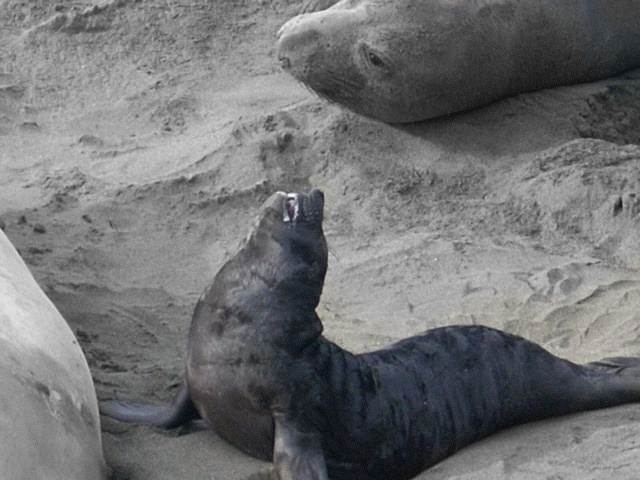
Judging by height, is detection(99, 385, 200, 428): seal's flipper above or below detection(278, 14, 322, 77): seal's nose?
below

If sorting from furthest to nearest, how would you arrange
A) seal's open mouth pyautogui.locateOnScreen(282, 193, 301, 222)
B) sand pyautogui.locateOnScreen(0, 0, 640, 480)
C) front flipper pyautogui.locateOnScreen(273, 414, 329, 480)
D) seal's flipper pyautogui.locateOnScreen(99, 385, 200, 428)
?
sand pyautogui.locateOnScreen(0, 0, 640, 480) < seal's flipper pyautogui.locateOnScreen(99, 385, 200, 428) < seal's open mouth pyautogui.locateOnScreen(282, 193, 301, 222) < front flipper pyautogui.locateOnScreen(273, 414, 329, 480)

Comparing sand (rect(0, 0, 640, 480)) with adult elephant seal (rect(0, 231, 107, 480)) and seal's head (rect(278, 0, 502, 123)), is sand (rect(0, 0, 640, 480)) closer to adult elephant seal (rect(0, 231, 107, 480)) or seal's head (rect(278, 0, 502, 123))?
seal's head (rect(278, 0, 502, 123))

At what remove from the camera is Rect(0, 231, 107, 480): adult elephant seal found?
3.16 m

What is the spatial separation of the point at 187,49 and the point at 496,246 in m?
2.36

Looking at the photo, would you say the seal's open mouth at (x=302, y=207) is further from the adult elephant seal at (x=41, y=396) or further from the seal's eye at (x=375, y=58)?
the seal's eye at (x=375, y=58)

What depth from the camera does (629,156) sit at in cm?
588

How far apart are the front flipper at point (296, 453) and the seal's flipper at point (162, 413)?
0.32 meters

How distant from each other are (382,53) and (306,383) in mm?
2540

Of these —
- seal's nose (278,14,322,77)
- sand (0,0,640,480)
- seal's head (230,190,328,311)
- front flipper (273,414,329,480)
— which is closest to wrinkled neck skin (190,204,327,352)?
seal's head (230,190,328,311)

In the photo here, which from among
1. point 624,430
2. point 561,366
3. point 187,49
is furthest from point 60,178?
point 624,430

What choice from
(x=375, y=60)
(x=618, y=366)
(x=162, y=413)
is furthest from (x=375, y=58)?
(x=162, y=413)

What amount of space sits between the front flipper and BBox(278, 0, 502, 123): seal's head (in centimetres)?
257


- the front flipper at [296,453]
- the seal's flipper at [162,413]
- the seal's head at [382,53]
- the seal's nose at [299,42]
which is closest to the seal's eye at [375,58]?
the seal's head at [382,53]

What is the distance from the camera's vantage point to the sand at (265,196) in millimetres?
4305
